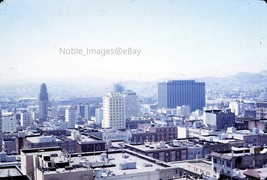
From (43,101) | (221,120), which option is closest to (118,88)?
(43,101)

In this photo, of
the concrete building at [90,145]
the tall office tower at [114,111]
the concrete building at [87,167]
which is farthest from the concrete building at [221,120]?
the concrete building at [87,167]

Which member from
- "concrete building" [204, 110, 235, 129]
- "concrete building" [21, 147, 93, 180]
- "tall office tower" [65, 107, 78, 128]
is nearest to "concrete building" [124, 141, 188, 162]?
"concrete building" [21, 147, 93, 180]

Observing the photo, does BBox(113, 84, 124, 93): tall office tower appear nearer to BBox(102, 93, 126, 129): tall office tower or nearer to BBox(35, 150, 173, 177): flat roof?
BBox(102, 93, 126, 129): tall office tower

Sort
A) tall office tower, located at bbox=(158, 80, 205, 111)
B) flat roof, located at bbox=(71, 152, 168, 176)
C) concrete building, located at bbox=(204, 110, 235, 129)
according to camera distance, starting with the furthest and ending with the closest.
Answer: tall office tower, located at bbox=(158, 80, 205, 111), concrete building, located at bbox=(204, 110, 235, 129), flat roof, located at bbox=(71, 152, 168, 176)

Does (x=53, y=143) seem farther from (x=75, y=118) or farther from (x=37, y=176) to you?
(x=75, y=118)

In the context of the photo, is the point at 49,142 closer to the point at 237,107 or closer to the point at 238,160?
the point at 238,160

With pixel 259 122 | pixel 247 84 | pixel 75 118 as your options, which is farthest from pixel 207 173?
pixel 247 84
